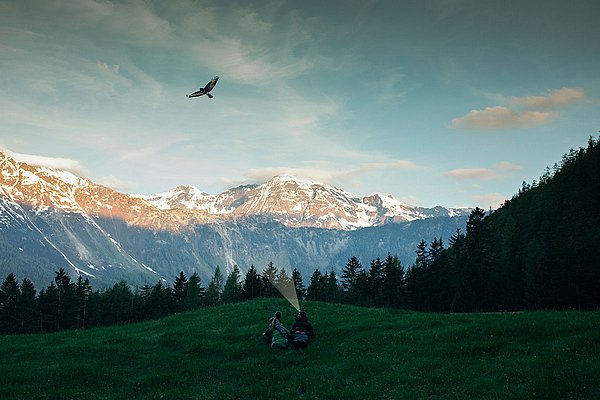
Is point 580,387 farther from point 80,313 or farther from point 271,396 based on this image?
point 80,313

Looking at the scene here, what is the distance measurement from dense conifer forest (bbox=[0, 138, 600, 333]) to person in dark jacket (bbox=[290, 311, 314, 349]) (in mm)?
49245

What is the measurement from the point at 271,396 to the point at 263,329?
1615cm

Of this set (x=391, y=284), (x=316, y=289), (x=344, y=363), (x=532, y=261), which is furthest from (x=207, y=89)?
(x=316, y=289)

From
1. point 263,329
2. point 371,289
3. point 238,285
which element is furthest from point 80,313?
point 263,329

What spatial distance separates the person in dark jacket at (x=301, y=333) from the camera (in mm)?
29055

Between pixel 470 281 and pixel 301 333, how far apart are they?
2284 inches

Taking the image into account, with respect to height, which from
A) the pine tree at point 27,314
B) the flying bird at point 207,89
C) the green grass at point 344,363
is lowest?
the pine tree at point 27,314

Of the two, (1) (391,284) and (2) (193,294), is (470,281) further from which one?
(2) (193,294)

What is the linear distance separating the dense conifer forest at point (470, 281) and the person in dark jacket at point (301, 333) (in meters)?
49.2

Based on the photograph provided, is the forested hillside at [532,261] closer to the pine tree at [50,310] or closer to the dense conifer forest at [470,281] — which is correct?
the dense conifer forest at [470,281]

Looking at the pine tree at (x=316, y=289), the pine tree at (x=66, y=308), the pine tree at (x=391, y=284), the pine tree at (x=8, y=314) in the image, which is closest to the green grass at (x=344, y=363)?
the pine tree at (x=391, y=284)

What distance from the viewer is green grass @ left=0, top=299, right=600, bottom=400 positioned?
19.0 meters

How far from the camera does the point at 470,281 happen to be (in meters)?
79.3

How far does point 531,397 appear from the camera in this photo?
16.9 m
